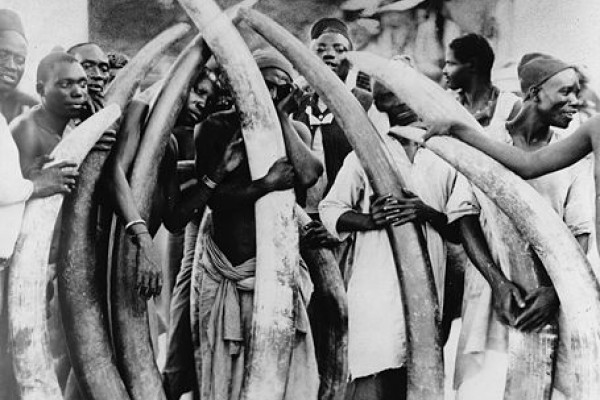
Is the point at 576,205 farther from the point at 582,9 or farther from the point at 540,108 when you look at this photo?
the point at 582,9

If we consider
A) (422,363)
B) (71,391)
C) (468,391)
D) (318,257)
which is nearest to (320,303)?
(318,257)

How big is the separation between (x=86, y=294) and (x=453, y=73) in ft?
5.61

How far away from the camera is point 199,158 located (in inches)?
133

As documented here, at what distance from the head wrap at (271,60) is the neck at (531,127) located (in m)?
0.95

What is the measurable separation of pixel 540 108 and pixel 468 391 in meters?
1.16

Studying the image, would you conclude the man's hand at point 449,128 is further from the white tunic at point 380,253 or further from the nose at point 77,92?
the nose at point 77,92

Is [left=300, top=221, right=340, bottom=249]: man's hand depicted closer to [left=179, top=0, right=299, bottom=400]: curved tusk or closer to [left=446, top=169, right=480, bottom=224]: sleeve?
[left=179, top=0, right=299, bottom=400]: curved tusk

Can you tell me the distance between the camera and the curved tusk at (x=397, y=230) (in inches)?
129

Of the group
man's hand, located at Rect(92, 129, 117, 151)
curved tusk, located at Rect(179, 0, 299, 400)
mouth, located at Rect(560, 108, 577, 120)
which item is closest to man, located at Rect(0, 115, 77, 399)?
man's hand, located at Rect(92, 129, 117, 151)

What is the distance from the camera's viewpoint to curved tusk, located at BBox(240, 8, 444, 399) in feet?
10.7

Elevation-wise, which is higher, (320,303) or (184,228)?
(184,228)

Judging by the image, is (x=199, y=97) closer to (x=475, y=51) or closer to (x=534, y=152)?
(x=475, y=51)

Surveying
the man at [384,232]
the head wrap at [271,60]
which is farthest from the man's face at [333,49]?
the man at [384,232]

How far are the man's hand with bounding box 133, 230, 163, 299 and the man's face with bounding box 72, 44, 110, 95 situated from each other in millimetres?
638
